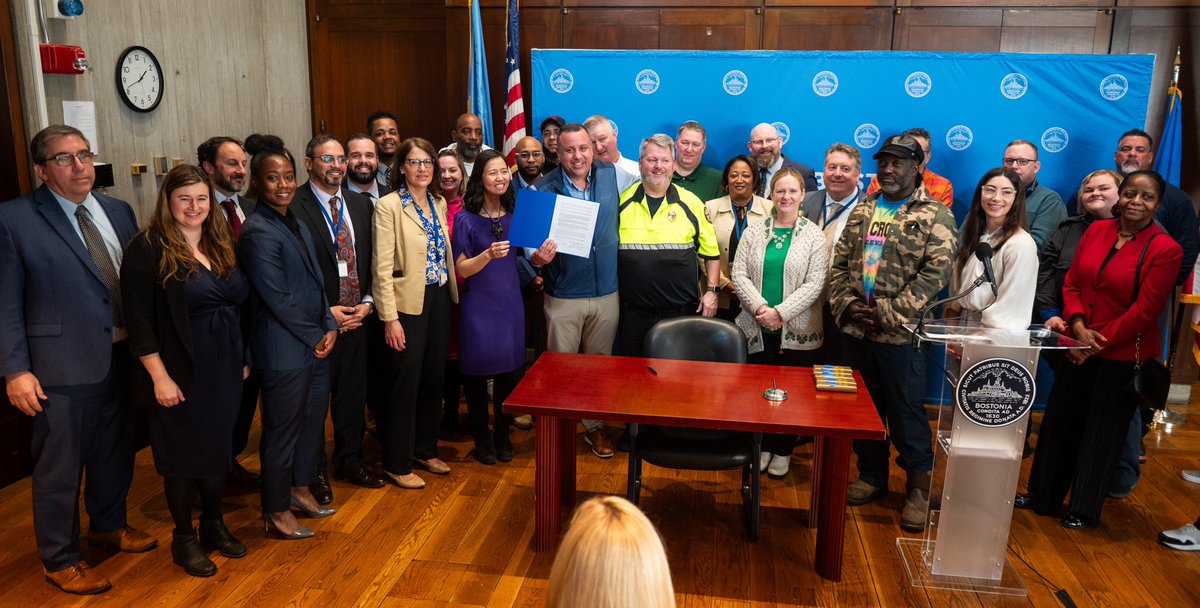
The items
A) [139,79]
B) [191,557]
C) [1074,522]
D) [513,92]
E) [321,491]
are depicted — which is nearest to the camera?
[191,557]

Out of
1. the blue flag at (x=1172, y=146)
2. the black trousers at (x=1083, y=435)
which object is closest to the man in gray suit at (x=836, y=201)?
the black trousers at (x=1083, y=435)

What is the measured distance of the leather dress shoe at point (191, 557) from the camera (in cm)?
325

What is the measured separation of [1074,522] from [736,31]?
406 centimetres

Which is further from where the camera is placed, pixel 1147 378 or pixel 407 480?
A: pixel 407 480

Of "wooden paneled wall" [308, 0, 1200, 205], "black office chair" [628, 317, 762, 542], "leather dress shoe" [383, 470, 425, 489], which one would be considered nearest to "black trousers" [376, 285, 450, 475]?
"leather dress shoe" [383, 470, 425, 489]

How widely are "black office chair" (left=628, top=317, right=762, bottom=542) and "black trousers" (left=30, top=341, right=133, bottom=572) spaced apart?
202 centimetres

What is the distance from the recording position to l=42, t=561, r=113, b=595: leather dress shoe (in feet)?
10.1

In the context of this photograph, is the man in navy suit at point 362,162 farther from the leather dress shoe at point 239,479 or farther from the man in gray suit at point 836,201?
the man in gray suit at point 836,201

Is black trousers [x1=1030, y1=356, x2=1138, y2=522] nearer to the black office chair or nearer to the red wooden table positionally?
the red wooden table

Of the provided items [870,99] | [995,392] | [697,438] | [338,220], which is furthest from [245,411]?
[870,99]

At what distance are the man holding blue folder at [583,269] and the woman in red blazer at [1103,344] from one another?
7.14 feet

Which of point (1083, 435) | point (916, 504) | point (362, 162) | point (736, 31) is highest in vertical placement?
point (736, 31)

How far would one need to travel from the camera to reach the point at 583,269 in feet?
14.1

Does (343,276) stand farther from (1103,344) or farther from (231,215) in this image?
(1103,344)
